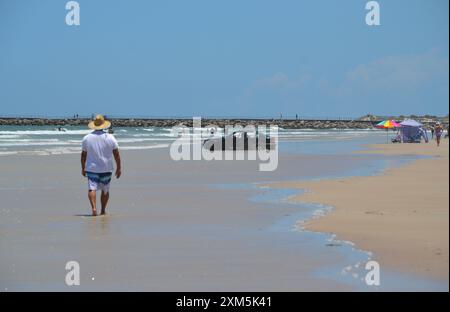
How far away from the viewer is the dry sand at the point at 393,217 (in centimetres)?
748

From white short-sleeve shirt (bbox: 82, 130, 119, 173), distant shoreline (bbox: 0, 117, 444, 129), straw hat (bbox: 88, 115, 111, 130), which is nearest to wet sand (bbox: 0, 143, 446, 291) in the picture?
white short-sleeve shirt (bbox: 82, 130, 119, 173)

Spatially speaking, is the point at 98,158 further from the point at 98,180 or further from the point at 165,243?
the point at 165,243

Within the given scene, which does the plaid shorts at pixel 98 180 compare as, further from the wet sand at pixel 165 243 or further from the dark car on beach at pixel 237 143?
the dark car on beach at pixel 237 143

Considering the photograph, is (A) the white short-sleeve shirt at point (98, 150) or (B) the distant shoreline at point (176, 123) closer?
(A) the white short-sleeve shirt at point (98, 150)

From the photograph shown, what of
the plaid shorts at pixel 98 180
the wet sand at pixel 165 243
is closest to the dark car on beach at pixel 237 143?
the wet sand at pixel 165 243

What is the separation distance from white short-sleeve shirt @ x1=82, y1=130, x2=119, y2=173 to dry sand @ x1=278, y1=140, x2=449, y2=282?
3.02 meters

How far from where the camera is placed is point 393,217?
10.5 metres

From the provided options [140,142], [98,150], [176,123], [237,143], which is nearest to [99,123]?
[98,150]

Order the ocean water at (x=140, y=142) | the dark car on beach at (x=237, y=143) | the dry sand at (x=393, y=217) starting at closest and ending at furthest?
the dry sand at (x=393, y=217)
the dark car on beach at (x=237, y=143)
the ocean water at (x=140, y=142)

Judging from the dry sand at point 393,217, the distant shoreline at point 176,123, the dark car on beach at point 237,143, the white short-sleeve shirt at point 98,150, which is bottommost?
the distant shoreline at point 176,123

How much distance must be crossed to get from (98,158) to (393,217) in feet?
13.3

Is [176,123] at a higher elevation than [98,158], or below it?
below

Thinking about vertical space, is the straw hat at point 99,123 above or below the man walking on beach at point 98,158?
above
